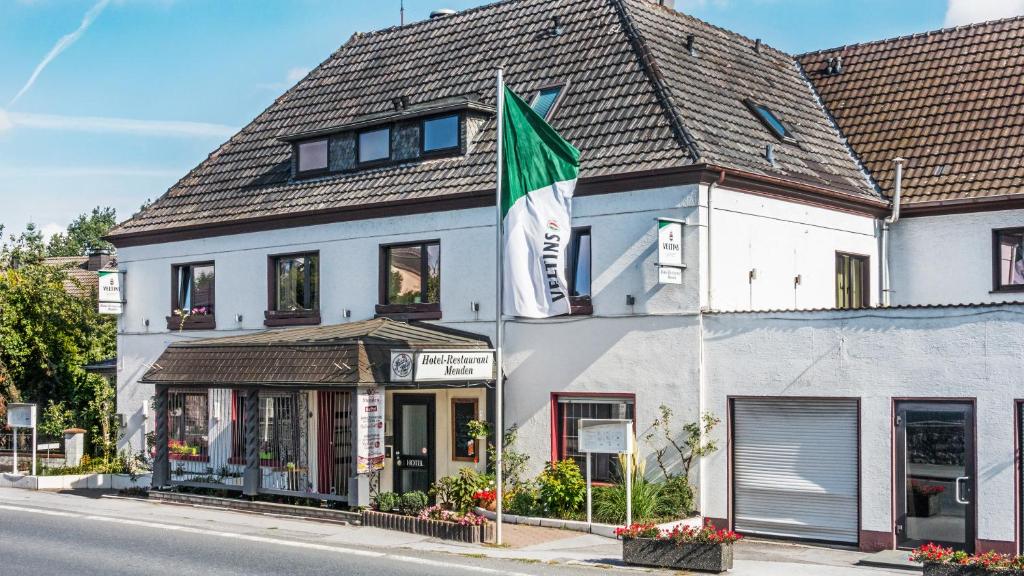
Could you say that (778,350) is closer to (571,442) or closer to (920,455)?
(920,455)

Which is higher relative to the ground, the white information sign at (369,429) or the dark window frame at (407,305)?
the dark window frame at (407,305)

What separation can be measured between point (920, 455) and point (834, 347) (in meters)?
2.02

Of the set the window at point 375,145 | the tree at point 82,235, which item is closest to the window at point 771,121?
the window at point 375,145

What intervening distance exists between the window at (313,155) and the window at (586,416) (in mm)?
8144

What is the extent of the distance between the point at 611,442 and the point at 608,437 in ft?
0.30

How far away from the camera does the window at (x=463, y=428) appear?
23406mm

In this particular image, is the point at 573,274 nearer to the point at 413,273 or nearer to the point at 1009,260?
the point at 413,273

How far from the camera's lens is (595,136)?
2278 cm

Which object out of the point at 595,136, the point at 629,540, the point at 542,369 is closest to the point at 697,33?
the point at 595,136

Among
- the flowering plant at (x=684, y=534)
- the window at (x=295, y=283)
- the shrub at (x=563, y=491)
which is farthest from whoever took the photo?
the window at (x=295, y=283)

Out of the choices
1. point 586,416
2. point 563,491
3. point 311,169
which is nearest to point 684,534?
point 563,491

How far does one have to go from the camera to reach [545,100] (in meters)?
24.7

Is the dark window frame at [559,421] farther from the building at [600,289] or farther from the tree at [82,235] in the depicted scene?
the tree at [82,235]

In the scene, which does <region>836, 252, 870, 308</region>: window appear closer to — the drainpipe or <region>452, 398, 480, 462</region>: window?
the drainpipe
